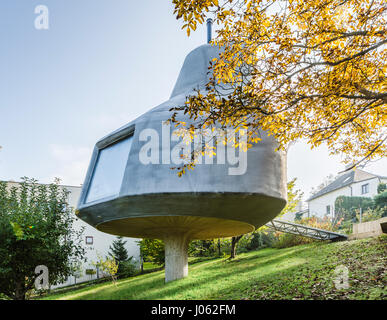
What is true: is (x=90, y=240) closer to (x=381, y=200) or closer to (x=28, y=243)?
(x=28, y=243)

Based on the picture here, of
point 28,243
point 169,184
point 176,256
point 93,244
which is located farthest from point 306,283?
point 93,244

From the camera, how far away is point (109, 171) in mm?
11875

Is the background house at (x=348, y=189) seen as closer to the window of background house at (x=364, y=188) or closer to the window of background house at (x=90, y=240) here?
the window of background house at (x=364, y=188)

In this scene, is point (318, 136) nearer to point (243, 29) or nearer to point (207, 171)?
point (243, 29)

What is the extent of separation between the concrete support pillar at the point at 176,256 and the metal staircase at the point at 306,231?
259 inches

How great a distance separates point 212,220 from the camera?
11695 mm

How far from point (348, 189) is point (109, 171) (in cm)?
2986

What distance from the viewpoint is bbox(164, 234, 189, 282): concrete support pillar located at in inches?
538

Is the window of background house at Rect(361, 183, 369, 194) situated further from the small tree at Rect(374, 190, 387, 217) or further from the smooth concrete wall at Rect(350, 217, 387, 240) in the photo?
the smooth concrete wall at Rect(350, 217, 387, 240)

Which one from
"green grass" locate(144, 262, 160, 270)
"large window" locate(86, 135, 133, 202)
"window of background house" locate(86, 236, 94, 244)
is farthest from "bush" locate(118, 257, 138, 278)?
"large window" locate(86, 135, 133, 202)

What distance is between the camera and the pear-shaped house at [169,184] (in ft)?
33.4

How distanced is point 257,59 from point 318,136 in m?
2.37

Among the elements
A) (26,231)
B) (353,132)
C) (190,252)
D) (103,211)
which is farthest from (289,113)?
(190,252)

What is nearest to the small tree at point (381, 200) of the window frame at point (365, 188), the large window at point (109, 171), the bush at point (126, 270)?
the window frame at point (365, 188)
